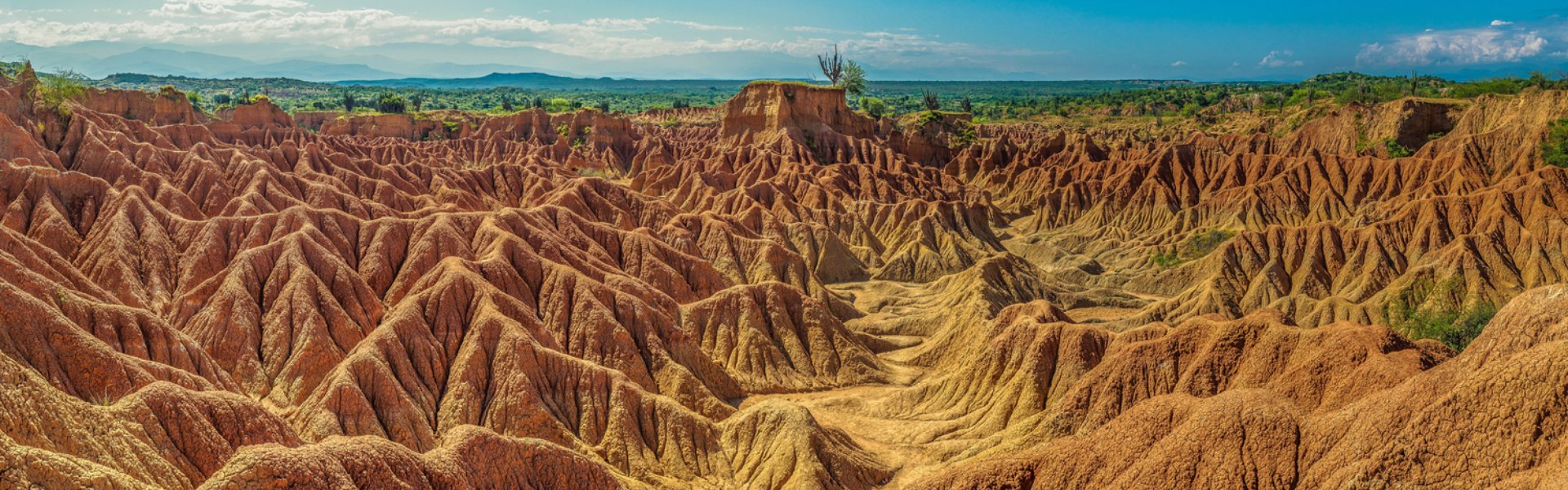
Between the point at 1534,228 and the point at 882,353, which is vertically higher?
the point at 1534,228

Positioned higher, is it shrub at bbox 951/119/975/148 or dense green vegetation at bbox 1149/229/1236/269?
shrub at bbox 951/119/975/148

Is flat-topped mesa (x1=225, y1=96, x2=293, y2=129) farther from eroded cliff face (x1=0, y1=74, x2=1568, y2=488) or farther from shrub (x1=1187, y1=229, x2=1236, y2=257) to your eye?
shrub (x1=1187, y1=229, x2=1236, y2=257)

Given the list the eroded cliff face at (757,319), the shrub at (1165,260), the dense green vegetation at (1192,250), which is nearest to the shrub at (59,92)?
the eroded cliff face at (757,319)

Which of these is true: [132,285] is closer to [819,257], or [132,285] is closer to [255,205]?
[255,205]

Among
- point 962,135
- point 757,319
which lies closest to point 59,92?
point 757,319

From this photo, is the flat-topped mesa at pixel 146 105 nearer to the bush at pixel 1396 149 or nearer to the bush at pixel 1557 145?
the bush at pixel 1396 149

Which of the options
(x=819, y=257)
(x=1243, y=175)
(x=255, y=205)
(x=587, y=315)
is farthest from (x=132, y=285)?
(x=1243, y=175)

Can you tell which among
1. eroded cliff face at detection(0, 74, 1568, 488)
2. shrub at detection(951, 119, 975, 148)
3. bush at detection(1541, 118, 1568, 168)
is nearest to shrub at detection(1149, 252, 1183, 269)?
eroded cliff face at detection(0, 74, 1568, 488)
